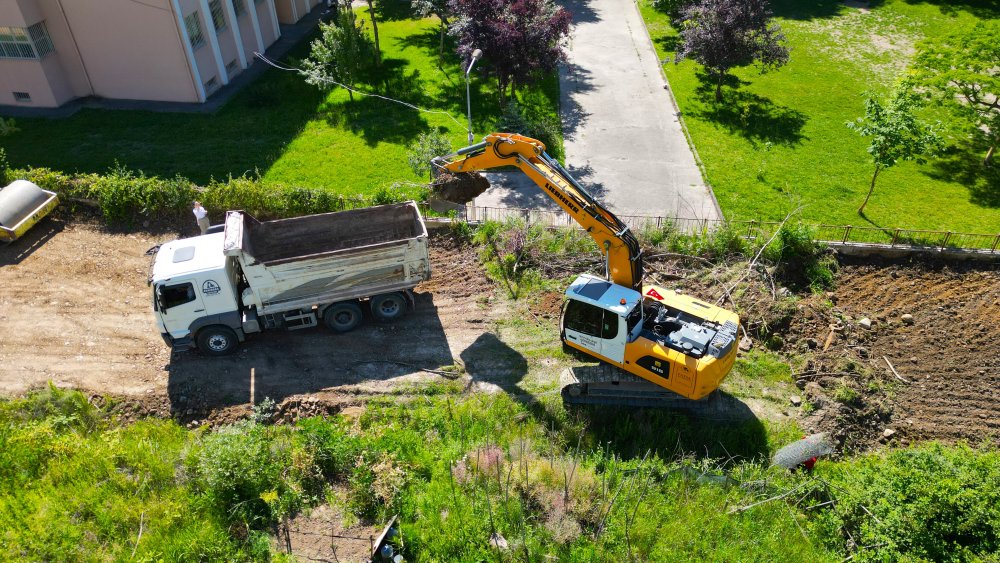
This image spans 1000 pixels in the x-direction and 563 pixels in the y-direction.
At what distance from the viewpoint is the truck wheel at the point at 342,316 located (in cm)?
1544

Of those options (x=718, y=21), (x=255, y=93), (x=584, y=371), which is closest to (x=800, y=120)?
(x=718, y=21)

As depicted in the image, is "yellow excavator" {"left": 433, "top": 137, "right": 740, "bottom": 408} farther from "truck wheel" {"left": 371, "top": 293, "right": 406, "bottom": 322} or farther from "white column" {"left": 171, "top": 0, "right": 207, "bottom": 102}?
"white column" {"left": 171, "top": 0, "right": 207, "bottom": 102}

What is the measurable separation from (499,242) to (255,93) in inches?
559

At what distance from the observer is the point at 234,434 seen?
1228cm

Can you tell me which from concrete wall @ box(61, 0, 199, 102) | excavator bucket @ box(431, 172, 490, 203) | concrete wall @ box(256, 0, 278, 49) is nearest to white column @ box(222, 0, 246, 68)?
concrete wall @ box(256, 0, 278, 49)

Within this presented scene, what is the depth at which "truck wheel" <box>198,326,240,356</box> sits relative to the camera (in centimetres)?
1494

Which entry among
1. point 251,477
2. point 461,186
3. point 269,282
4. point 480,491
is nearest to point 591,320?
point 480,491

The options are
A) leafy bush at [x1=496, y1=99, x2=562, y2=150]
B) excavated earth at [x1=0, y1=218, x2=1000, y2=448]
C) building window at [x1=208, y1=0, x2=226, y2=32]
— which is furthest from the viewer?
building window at [x1=208, y1=0, x2=226, y2=32]

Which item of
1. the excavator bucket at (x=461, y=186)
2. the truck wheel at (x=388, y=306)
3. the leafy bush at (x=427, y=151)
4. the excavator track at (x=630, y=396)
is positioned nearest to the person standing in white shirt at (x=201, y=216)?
the truck wheel at (x=388, y=306)

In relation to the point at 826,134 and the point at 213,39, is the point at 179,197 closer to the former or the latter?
the point at 213,39

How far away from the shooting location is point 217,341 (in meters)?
15.1

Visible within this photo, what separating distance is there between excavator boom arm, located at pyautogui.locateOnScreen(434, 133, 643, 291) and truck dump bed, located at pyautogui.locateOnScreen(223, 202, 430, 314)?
9.21ft

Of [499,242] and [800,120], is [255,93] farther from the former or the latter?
[800,120]

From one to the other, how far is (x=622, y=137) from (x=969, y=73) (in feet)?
38.0
